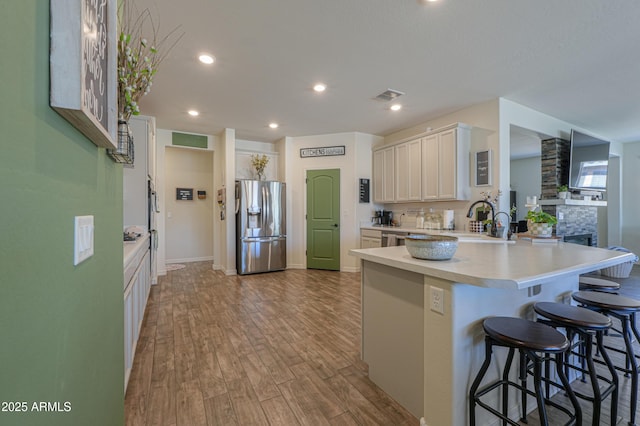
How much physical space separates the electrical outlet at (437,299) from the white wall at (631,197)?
309 inches

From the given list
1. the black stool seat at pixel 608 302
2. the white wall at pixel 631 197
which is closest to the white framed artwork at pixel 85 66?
the black stool seat at pixel 608 302

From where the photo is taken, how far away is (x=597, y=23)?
2232 millimetres

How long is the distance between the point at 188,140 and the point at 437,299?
5.55 meters

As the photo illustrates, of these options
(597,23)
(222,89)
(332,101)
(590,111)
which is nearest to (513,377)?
(597,23)

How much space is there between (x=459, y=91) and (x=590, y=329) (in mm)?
3069

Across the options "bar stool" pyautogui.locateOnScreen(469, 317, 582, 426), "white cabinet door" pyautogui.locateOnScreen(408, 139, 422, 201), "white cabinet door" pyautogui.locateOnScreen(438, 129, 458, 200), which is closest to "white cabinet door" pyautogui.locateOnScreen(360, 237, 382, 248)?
"white cabinet door" pyautogui.locateOnScreen(408, 139, 422, 201)

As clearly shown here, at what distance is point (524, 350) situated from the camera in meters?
1.20

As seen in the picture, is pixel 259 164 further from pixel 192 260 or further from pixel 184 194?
pixel 192 260

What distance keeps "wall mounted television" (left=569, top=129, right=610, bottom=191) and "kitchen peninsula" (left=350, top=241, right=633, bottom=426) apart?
11.9 ft

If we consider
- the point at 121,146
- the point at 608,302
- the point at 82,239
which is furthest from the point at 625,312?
the point at 121,146

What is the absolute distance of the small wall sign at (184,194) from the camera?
631 centimetres

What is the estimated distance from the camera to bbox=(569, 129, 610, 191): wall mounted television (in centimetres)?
450

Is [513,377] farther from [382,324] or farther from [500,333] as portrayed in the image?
[382,324]

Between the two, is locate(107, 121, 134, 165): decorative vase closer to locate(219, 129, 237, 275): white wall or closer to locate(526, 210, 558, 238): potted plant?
locate(526, 210, 558, 238): potted plant
